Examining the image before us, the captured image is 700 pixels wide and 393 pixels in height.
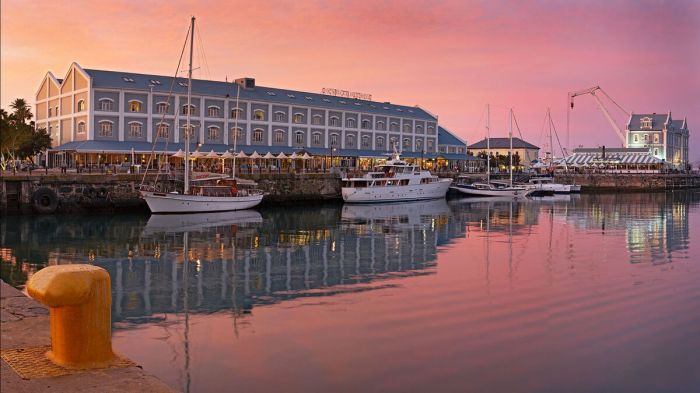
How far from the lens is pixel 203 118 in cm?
6706

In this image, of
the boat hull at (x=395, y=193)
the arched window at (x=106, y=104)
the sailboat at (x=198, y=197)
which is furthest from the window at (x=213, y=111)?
the sailboat at (x=198, y=197)

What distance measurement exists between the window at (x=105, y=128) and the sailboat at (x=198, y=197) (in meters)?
16.5

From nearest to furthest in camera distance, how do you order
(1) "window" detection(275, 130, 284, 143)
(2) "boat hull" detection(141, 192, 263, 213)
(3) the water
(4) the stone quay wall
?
(3) the water
(4) the stone quay wall
(2) "boat hull" detection(141, 192, 263, 213)
(1) "window" detection(275, 130, 284, 143)

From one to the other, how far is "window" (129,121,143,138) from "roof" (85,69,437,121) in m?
3.37

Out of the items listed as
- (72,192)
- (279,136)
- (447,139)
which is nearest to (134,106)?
(279,136)

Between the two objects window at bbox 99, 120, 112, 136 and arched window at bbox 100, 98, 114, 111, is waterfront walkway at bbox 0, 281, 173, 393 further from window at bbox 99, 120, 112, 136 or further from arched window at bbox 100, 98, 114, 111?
arched window at bbox 100, 98, 114, 111

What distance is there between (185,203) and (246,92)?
28290mm

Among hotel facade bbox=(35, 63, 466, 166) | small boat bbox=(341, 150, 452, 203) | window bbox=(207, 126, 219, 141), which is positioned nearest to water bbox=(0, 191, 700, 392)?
hotel facade bbox=(35, 63, 466, 166)

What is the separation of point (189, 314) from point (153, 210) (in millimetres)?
31178

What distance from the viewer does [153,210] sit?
45.1m

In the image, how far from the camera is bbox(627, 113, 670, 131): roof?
137 m

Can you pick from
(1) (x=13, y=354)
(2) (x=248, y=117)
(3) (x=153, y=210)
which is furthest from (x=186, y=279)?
(2) (x=248, y=117)

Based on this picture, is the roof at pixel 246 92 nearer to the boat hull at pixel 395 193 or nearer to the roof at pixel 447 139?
the roof at pixel 447 139

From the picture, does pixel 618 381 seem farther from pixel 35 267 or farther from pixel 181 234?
pixel 181 234
